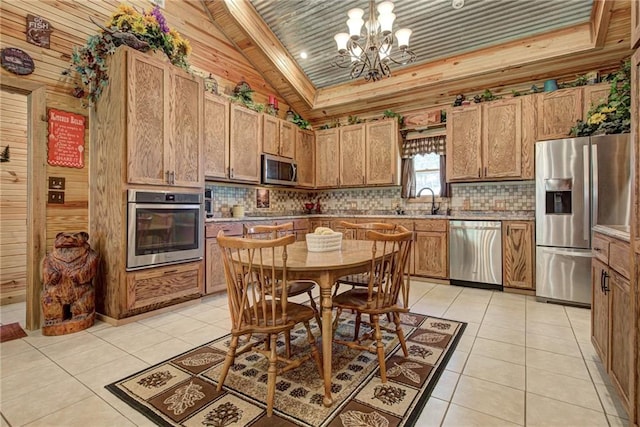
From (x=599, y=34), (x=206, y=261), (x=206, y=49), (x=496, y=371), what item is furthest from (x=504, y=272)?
(x=206, y=49)

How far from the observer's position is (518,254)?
12.5ft

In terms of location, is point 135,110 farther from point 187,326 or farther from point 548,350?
point 548,350

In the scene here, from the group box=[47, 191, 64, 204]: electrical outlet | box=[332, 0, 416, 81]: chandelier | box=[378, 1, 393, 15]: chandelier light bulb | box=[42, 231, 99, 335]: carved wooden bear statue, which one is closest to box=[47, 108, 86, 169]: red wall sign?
box=[47, 191, 64, 204]: electrical outlet

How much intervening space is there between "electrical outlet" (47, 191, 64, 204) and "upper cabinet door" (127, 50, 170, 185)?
737 mm

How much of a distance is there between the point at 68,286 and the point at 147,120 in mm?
1659

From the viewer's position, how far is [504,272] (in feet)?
12.8

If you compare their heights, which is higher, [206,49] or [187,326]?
[206,49]

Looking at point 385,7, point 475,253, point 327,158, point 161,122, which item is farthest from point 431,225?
point 161,122

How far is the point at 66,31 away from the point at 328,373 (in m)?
3.92

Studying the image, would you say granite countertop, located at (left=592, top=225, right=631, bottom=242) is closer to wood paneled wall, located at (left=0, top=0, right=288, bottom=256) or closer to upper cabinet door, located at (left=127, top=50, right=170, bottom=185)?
upper cabinet door, located at (left=127, top=50, right=170, bottom=185)

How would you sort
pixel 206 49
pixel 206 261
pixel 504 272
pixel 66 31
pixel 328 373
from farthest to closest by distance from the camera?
pixel 206 49 → pixel 504 272 → pixel 206 261 → pixel 66 31 → pixel 328 373

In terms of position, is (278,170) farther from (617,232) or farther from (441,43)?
(617,232)

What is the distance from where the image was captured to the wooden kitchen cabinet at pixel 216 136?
390cm

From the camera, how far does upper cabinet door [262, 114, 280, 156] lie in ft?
Result: 15.6
